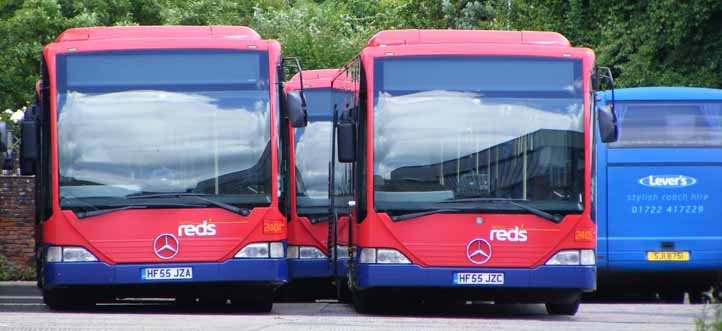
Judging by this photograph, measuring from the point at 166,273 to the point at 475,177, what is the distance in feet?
10.5

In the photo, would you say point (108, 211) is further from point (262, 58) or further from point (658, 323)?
point (658, 323)

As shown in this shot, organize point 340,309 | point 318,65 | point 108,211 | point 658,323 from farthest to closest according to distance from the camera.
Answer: point 318,65 → point 340,309 → point 108,211 → point 658,323

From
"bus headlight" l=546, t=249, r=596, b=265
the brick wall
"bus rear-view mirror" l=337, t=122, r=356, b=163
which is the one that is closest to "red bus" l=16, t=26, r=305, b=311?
"bus rear-view mirror" l=337, t=122, r=356, b=163

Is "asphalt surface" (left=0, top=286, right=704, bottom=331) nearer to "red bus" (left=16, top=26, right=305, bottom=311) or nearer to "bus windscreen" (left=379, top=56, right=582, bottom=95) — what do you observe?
"red bus" (left=16, top=26, right=305, bottom=311)

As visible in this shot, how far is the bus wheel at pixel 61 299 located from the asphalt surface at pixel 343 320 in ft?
1.72

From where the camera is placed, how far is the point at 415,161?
51.4 feet

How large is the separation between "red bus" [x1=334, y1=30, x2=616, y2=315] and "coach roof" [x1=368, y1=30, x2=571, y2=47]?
0.49 m

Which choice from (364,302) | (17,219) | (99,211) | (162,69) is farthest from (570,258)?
(17,219)

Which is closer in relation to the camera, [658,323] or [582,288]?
[658,323]

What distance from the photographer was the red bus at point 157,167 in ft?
51.3

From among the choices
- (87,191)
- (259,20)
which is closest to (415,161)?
(87,191)

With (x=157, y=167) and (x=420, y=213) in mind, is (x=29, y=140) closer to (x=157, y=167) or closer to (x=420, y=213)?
(x=157, y=167)

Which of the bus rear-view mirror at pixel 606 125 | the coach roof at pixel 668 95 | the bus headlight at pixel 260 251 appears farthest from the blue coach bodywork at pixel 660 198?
the bus headlight at pixel 260 251

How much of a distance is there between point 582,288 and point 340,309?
360cm
